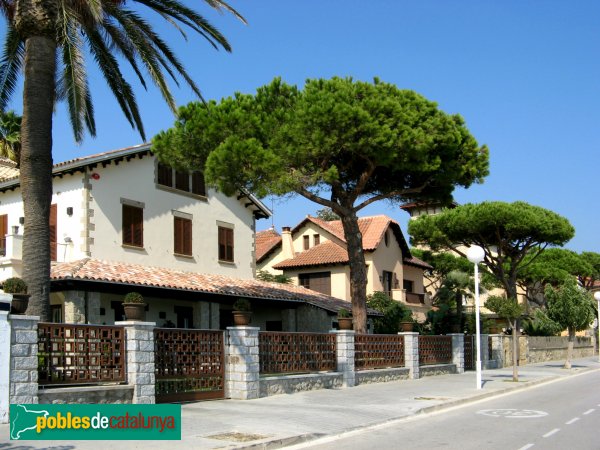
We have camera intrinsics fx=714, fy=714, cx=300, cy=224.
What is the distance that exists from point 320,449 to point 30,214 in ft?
27.1

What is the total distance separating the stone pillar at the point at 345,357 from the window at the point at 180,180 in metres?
10.8

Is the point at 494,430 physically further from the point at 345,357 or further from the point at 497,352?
the point at 497,352

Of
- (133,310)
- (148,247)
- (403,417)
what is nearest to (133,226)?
(148,247)

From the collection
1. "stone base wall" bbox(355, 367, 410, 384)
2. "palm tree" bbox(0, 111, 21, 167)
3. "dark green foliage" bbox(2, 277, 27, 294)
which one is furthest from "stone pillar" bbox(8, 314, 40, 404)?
"palm tree" bbox(0, 111, 21, 167)

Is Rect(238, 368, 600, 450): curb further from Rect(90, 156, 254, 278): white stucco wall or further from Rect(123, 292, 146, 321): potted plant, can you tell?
Rect(90, 156, 254, 278): white stucco wall

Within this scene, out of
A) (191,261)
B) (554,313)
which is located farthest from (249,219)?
(554,313)

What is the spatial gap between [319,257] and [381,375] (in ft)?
67.5

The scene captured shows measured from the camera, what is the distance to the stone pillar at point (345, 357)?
2200 centimetres

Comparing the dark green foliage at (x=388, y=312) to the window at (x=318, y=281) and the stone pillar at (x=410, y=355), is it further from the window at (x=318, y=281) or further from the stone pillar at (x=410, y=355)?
the stone pillar at (x=410, y=355)

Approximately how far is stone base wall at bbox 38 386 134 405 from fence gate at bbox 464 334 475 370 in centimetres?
2055

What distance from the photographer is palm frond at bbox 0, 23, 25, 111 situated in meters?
17.4

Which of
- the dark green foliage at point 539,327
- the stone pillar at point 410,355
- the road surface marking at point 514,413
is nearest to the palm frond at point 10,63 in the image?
the road surface marking at point 514,413

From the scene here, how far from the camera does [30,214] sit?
1524 centimetres

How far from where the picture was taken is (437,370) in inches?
1111
